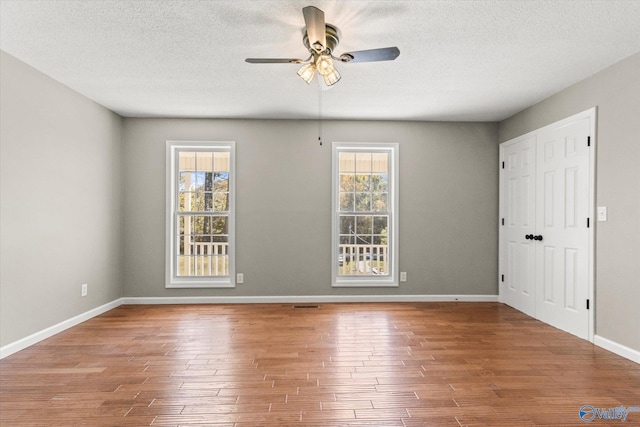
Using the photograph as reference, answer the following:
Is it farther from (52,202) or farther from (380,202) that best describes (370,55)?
(52,202)

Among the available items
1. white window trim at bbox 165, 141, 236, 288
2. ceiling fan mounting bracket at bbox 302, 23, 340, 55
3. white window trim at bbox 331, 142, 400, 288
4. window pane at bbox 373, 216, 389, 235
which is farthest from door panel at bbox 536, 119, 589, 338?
white window trim at bbox 165, 141, 236, 288

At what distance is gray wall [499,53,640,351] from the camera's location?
298 cm

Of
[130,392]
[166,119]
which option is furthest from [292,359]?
[166,119]

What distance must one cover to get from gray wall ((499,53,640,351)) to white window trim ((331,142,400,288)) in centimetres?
226

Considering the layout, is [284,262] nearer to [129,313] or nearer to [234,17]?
[129,313]

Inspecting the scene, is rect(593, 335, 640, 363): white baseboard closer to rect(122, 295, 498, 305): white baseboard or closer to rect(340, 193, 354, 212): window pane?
rect(122, 295, 498, 305): white baseboard

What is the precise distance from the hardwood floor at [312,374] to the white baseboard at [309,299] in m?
Result: 0.80

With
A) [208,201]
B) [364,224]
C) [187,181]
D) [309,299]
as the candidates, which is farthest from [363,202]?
[187,181]

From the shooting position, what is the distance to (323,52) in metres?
2.50

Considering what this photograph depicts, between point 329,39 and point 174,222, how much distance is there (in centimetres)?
347

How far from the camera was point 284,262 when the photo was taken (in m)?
5.00

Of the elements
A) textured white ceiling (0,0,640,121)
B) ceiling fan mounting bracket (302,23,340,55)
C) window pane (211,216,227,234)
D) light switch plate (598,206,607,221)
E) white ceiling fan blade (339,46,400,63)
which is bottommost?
window pane (211,216,227,234)

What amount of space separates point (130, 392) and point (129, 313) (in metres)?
2.29

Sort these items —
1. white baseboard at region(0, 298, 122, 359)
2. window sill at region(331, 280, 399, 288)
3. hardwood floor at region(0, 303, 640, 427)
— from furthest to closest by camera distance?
window sill at region(331, 280, 399, 288) < white baseboard at region(0, 298, 122, 359) < hardwood floor at region(0, 303, 640, 427)
